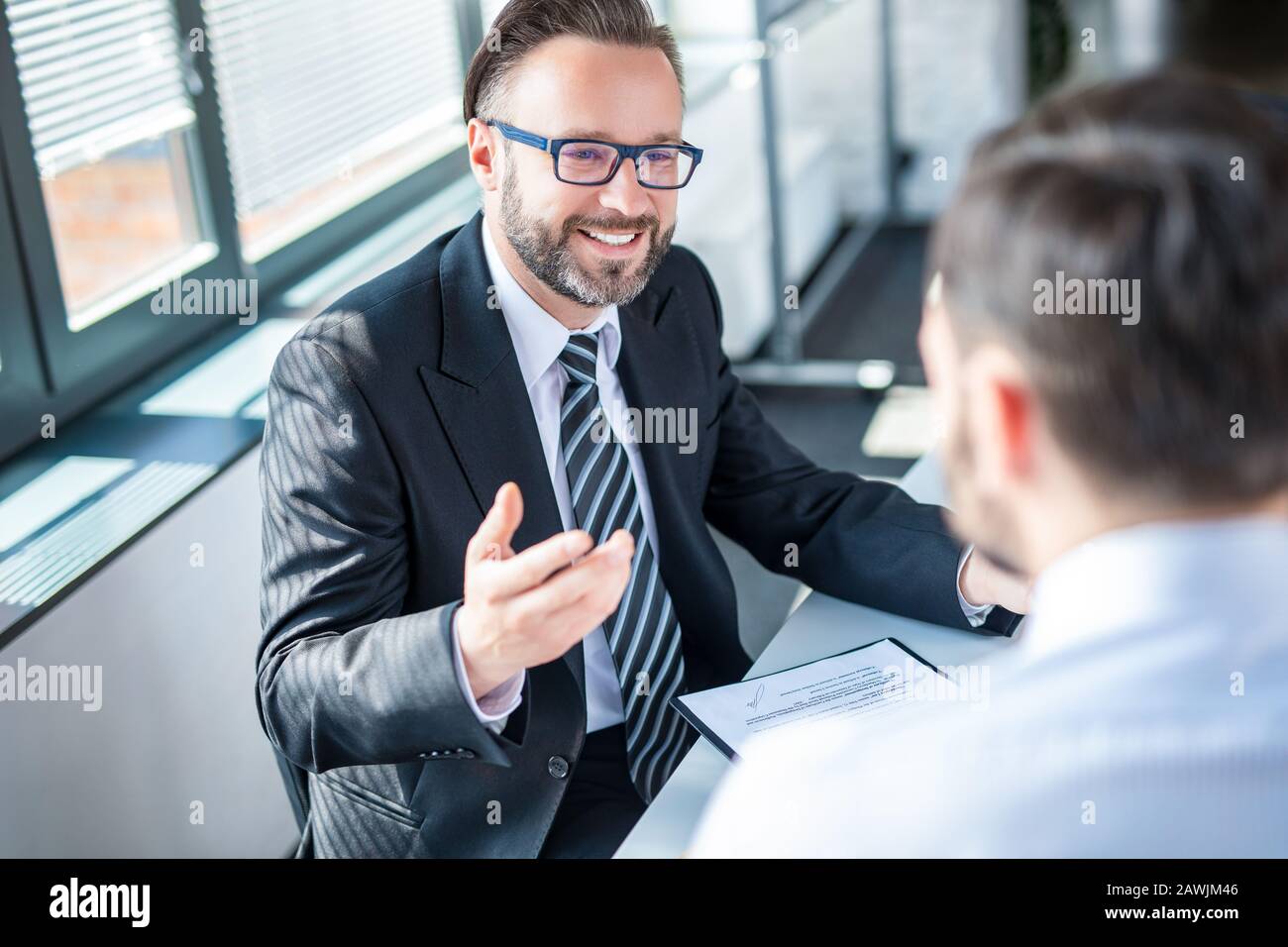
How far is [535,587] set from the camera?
94 centimetres

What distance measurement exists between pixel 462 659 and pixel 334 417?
347mm

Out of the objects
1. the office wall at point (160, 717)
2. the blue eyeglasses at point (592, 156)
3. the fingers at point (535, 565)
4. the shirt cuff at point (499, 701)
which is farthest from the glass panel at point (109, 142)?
the fingers at point (535, 565)

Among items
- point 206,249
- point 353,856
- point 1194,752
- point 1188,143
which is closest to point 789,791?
point 1194,752

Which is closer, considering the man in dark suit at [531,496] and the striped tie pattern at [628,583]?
the man in dark suit at [531,496]

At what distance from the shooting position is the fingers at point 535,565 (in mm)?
906

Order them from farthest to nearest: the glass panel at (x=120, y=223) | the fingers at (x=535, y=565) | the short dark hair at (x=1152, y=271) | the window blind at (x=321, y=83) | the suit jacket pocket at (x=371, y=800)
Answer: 1. the window blind at (x=321, y=83)
2. the glass panel at (x=120, y=223)
3. the suit jacket pocket at (x=371, y=800)
4. the fingers at (x=535, y=565)
5. the short dark hair at (x=1152, y=271)

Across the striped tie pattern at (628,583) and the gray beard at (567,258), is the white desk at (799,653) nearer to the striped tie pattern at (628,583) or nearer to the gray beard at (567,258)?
the striped tie pattern at (628,583)

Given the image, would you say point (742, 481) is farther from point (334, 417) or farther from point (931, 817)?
point (931, 817)

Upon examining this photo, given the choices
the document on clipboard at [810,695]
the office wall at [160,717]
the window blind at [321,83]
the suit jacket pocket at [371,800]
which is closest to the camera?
the document on clipboard at [810,695]

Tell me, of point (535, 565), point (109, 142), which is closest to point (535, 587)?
point (535, 565)

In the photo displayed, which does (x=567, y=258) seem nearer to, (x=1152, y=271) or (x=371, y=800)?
(x=371, y=800)

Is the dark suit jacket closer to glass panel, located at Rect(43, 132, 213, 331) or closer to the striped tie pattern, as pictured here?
the striped tie pattern

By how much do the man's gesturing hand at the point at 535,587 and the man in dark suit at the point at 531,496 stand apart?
0.14 meters
